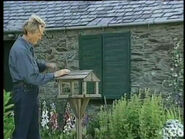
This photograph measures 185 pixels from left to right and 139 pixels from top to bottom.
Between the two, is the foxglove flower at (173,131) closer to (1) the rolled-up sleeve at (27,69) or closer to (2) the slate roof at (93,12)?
(1) the rolled-up sleeve at (27,69)

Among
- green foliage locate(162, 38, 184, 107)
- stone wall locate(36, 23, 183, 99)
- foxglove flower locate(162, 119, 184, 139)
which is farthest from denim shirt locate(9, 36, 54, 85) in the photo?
stone wall locate(36, 23, 183, 99)

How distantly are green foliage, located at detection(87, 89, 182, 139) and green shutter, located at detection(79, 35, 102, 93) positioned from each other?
2.35 m

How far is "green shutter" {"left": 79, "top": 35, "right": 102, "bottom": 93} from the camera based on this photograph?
36.7ft

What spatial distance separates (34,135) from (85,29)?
5.69m

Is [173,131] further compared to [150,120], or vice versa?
[150,120]

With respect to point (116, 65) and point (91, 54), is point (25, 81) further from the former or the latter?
point (91, 54)

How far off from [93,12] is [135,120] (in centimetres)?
421

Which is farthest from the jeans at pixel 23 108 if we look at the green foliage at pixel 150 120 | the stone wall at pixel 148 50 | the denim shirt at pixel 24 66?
the stone wall at pixel 148 50

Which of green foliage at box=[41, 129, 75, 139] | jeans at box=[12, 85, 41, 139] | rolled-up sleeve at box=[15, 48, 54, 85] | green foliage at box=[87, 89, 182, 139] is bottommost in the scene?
green foliage at box=[41, 129, 75, 139]

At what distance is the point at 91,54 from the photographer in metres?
11.3

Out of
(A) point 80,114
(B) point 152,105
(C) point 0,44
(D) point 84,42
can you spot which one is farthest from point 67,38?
(C) point 0,44

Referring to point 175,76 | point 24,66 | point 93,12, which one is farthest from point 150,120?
point 93,12

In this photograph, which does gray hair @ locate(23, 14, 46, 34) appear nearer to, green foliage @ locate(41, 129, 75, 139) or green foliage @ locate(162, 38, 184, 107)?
green foliage @ locate(41, 129, 75, 139)

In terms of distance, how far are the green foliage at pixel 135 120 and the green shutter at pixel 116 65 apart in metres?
1.99
